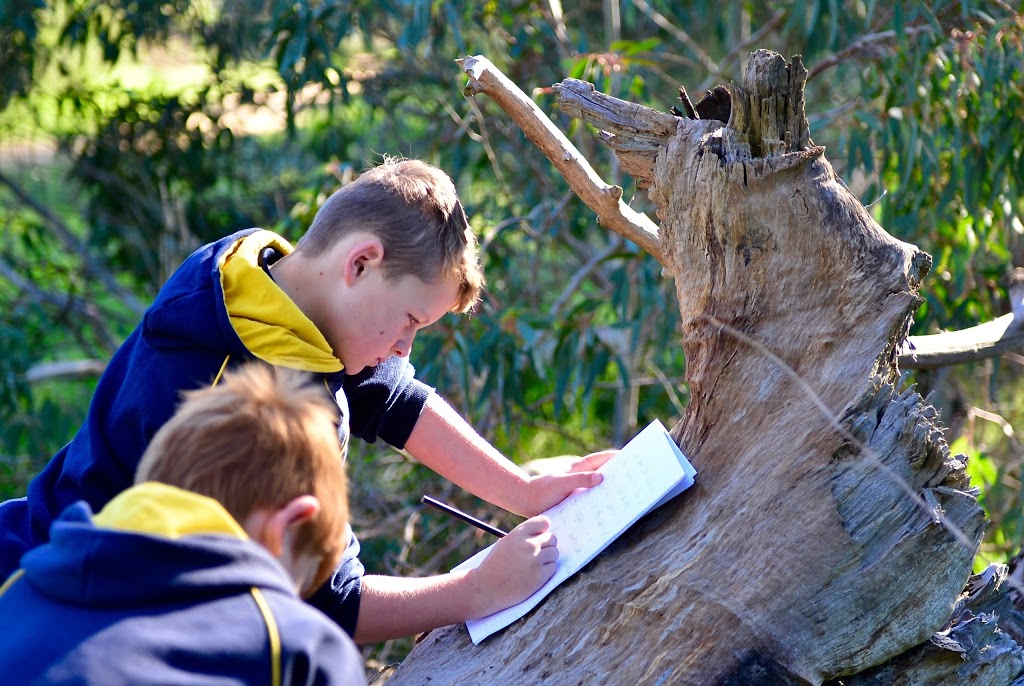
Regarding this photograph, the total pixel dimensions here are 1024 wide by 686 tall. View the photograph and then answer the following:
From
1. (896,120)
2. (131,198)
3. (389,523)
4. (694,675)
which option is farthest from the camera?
(131,198)

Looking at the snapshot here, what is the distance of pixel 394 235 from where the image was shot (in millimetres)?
1516

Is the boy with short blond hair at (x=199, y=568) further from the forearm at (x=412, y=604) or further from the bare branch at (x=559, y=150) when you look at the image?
the bare branch at (x=559, y=150)

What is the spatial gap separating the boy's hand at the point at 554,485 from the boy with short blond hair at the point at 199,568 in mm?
660

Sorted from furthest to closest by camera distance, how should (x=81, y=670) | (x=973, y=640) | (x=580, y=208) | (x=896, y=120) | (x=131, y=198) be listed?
(x=131, y=198), (x=580, y=208), (x=896, y=120), (x=973, y=640), (x=81, y=670)

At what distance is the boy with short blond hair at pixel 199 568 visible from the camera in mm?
958

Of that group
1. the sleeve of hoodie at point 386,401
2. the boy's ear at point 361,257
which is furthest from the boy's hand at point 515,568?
the boy's ear at point 361,257

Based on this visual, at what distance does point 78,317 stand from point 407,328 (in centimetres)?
389

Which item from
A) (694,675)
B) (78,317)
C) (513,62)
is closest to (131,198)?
(78,317)

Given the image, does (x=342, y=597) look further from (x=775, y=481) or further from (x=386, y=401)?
(x=775, y=481)

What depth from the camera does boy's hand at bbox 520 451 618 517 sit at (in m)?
1.68

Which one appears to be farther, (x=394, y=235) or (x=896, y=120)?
(x=896, y=120)

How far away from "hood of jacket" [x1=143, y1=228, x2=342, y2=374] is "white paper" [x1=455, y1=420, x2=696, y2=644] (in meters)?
0.46

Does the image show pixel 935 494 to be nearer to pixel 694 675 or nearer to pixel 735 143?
pixel 694 675

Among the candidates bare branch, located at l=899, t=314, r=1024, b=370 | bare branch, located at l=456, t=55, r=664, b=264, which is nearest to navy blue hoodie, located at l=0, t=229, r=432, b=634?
bare branch, located at l=456, t=55, r=664, b=264
